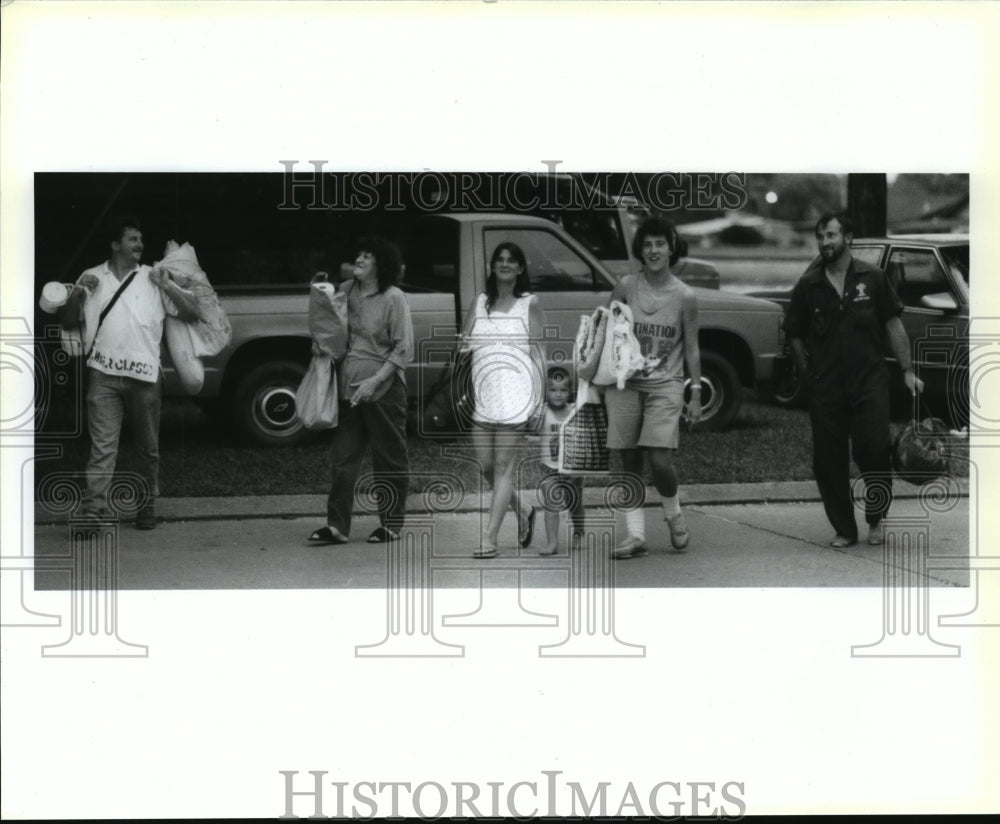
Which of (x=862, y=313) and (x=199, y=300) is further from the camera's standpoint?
(x=862, y=313)

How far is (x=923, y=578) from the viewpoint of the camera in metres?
7.93

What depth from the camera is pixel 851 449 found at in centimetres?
848

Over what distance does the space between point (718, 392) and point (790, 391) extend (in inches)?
14.0

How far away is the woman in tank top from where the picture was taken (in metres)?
8.22

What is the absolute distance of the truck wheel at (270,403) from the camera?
8.43m

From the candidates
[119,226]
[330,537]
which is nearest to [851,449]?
[330,537]

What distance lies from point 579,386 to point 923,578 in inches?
72.3

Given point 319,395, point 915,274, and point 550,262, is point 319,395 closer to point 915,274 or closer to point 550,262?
point 550,262

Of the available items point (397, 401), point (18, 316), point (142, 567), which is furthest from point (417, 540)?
point (18, 316)

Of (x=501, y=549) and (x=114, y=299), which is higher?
(x=114, y=299)
